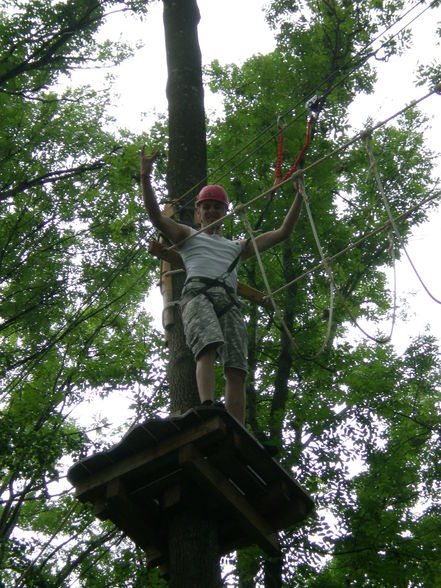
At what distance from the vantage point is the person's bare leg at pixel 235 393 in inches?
170

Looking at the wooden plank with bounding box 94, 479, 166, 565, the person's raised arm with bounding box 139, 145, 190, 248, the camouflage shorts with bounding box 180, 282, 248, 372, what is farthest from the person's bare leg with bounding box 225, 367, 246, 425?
the person's raised arm with bounding box 139, 145, 190, 248

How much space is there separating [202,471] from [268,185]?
4.97 meters

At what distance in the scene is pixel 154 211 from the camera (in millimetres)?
4605

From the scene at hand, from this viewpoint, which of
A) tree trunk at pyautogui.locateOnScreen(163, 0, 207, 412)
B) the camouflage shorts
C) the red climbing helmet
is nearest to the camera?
the camouflage shorts

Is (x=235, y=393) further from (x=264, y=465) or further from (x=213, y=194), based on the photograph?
(x=213, y=194)

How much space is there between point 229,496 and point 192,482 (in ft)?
0.74

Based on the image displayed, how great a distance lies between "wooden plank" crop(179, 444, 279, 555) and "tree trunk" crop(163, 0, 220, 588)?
18 cm

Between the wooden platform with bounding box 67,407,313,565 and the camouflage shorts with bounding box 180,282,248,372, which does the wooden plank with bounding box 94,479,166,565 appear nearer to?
the wooden platform with bounding box 67,407,313,565

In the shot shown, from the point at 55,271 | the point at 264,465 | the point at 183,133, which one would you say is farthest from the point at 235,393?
the point at 55,271

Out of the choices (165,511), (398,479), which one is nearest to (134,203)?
(398,479)

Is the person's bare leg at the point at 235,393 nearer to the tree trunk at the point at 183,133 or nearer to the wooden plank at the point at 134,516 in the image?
the tree trunk at the point at 183,133

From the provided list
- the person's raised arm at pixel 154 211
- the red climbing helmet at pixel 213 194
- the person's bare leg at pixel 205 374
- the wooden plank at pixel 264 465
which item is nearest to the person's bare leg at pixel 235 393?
the person's bare leg at pixel 205 374

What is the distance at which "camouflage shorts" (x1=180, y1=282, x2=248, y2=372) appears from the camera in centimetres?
427

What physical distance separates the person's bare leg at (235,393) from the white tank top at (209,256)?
57cm
